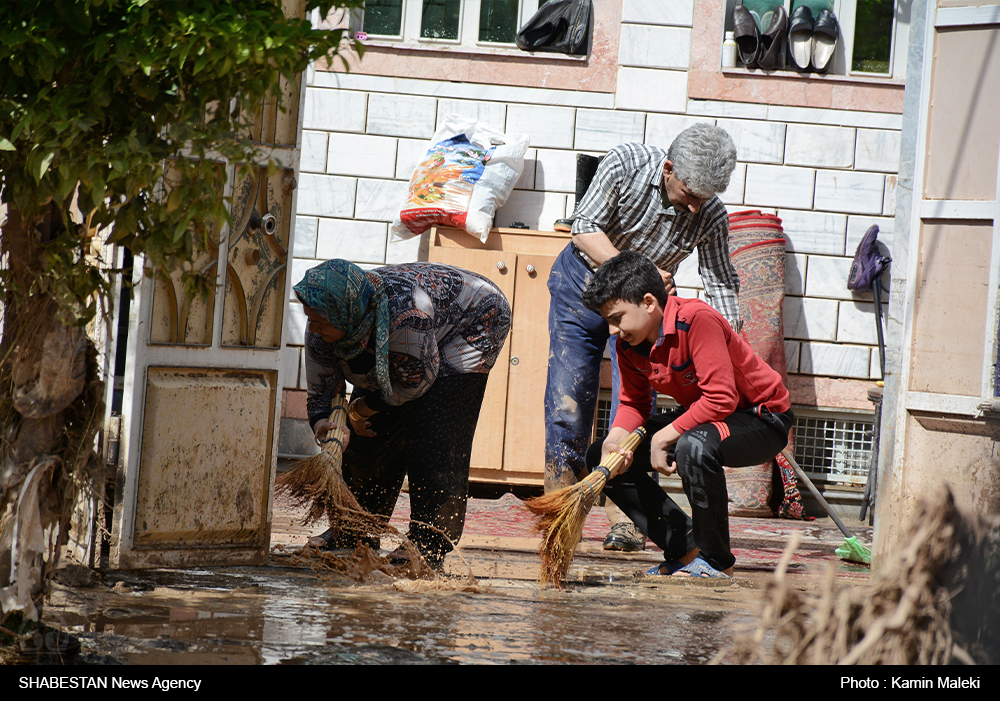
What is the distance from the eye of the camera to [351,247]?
688 centimetres

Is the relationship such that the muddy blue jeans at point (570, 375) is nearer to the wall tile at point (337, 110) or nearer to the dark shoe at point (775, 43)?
the wall tile at point (337, 110)

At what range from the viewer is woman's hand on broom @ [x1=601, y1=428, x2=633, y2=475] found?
379 cm

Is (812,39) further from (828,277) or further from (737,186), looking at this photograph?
(828,277)

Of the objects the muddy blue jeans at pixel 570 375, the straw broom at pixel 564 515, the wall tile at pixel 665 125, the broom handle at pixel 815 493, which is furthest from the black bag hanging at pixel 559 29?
the straw broom at pixel 564 515

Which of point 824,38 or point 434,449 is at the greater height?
point 824,38

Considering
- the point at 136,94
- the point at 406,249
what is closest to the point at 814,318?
the point at 406,249

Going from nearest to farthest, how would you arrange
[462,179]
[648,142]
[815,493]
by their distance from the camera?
[815,493] → [462,179] → [648,142]

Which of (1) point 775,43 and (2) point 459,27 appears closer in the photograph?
(1) point 775,43

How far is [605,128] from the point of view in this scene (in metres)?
6.80

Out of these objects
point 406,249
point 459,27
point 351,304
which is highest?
point 459,27

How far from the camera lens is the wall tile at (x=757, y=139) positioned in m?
6.78

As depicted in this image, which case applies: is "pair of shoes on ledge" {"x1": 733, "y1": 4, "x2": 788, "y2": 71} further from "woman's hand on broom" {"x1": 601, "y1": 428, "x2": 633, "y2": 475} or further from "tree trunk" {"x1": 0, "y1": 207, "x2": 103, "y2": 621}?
"tree trunk" {"x1": 0, "y1": 207, "x2": 103, "y2": 621}

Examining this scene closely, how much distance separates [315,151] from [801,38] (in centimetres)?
363

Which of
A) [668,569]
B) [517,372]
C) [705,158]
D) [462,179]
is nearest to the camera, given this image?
[668,569]
